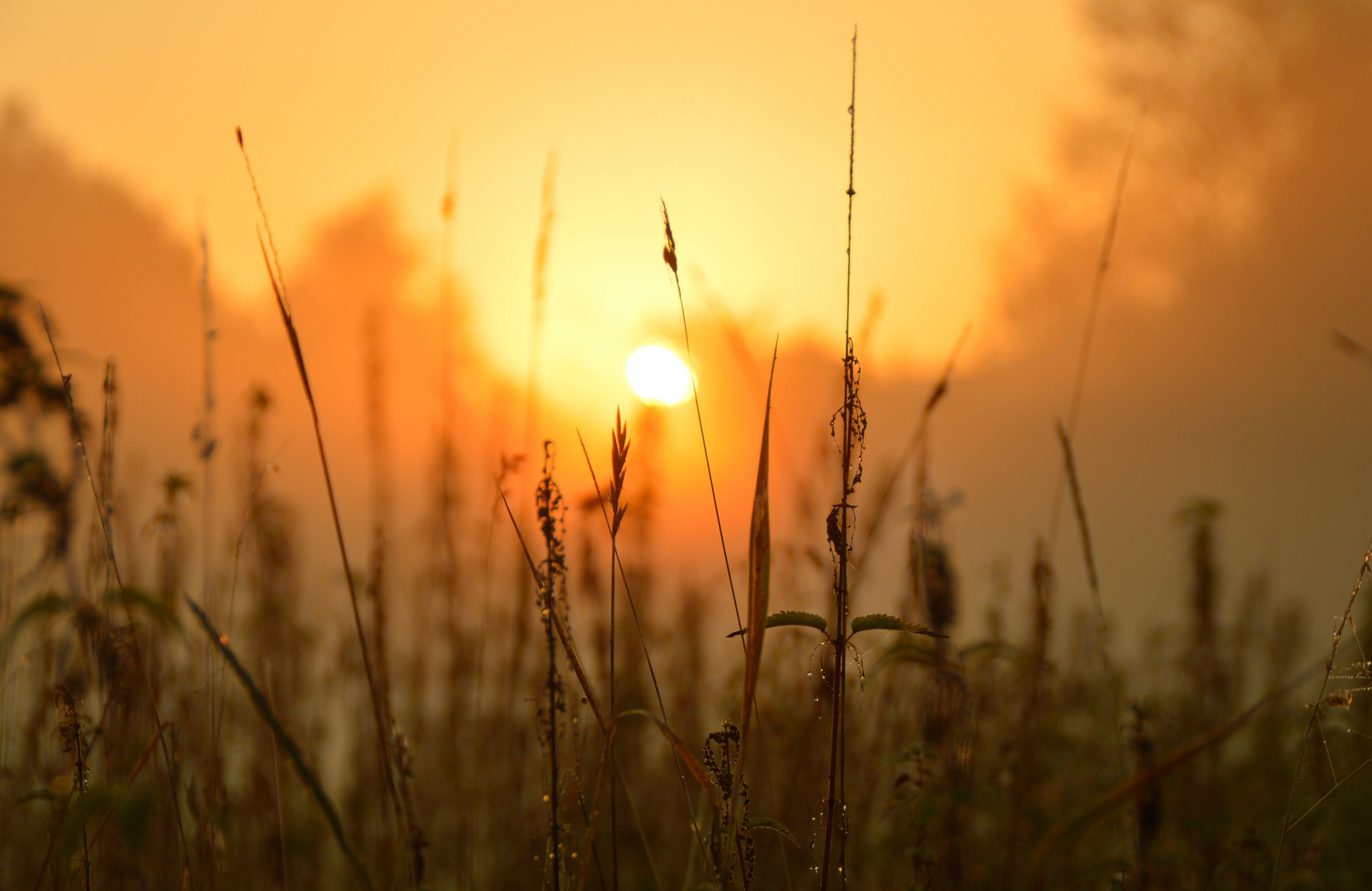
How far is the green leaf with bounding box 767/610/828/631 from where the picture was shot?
102 centimetres

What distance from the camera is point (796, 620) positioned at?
3.38ft

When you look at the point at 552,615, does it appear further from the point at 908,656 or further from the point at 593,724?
the point at 593,724

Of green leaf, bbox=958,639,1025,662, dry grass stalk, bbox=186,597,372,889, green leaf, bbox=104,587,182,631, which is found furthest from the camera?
green leaf, bbox=958,639,1025,662

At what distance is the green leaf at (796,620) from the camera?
3.35 feet

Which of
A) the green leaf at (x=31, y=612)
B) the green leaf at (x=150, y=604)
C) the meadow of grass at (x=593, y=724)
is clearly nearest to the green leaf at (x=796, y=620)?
the meadow of grass at (x=593, y=724)

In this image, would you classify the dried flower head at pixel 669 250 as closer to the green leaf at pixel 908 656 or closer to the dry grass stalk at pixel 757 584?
the dry grass stalk at pixel 757 584

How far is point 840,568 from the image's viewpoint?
101 cm

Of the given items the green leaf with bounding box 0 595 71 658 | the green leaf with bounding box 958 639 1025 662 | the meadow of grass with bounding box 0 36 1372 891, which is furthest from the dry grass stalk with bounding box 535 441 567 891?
the green leaf with bounding box 958 639 1025 662

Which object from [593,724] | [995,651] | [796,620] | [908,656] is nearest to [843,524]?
[796,620]

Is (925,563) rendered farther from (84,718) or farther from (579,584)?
(84,718)

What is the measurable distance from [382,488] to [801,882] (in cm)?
221

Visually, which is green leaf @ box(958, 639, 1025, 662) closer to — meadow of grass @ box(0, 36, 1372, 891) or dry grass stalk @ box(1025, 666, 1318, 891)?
meadow of grass @ box(0, 36, 1372, 891)

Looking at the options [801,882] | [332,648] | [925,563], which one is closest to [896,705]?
[925,563]

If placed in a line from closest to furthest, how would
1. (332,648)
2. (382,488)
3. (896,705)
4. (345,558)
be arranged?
(345,558) < (896,705) < (332,648) < (382,488)
